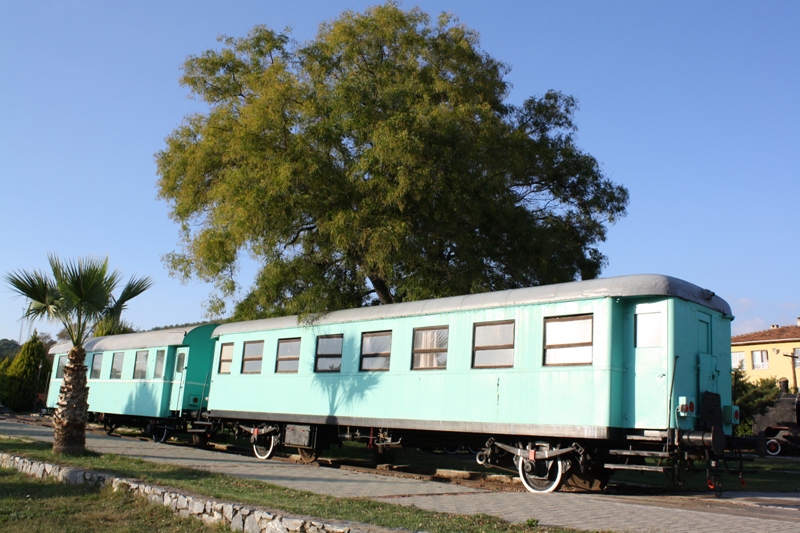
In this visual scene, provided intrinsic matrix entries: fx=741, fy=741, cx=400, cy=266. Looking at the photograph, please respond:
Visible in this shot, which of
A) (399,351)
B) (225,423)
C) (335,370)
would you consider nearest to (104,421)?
(225,423)

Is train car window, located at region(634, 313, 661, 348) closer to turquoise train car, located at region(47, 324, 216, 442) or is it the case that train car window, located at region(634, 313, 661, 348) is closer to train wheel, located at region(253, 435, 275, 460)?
train wheel, located at region(253, 435, 275, 460)

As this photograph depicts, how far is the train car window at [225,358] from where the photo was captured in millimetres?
17425

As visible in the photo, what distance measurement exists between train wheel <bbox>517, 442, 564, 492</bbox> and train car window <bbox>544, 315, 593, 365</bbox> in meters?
1.34

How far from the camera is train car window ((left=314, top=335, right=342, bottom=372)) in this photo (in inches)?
572

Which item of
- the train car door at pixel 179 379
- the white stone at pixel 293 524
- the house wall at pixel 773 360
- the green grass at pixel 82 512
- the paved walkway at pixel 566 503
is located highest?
the house wall at pixel 773 360

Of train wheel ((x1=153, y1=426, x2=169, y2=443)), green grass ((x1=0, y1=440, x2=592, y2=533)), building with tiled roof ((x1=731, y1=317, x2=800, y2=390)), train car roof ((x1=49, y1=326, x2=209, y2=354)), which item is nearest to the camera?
green grass ((x1=0, y1=440, x2=592, y2=533))

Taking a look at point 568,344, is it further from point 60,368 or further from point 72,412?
point 60,368

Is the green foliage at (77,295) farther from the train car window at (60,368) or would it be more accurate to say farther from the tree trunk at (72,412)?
the train car window at (60,368)

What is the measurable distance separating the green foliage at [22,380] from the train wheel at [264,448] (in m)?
23.3

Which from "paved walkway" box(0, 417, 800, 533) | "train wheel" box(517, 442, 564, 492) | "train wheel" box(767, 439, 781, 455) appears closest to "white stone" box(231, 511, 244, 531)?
"paved walkway" box(0, 417, 800, 533)

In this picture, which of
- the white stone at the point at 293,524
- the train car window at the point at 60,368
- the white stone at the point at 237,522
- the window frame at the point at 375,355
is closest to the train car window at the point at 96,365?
the train car window at the point at 60,368

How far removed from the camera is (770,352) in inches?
1634

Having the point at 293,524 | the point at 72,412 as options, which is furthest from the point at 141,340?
the point at 293,524

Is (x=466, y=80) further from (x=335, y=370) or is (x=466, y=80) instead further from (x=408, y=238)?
(x=335, y=370)
